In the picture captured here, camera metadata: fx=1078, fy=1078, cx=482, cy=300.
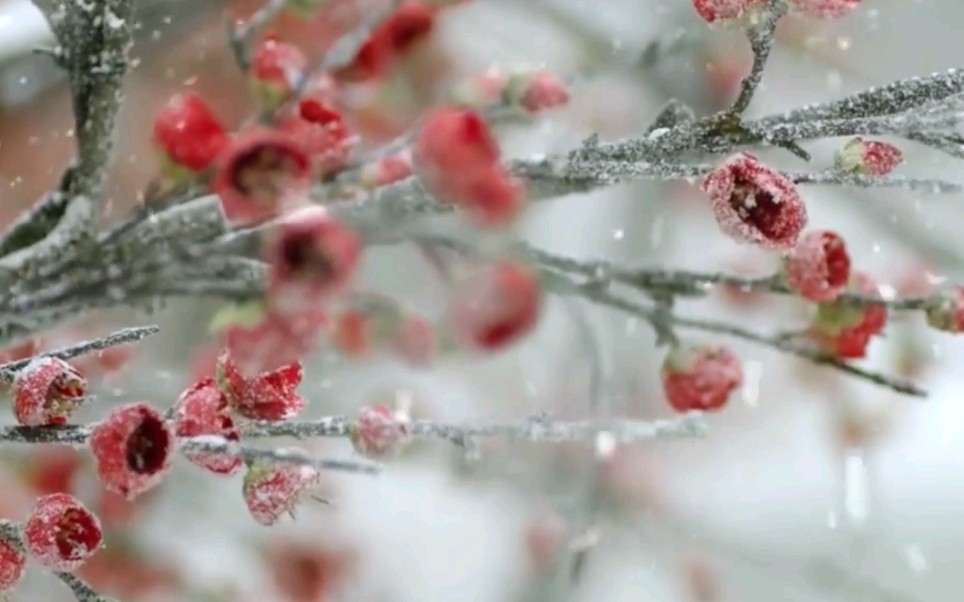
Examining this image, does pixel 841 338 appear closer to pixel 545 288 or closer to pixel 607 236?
pixel 545 288

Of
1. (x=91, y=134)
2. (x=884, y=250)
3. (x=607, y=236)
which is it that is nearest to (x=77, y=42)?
(x=91, y=134)

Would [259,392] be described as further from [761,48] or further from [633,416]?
[633,416]

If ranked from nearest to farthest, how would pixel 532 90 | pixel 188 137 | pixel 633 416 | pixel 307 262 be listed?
1. pixel 307 262
2. pixel 188 137
3. pixel 532 90
4. pixel 633 416

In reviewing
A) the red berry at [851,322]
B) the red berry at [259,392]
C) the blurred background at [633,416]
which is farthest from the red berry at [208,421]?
the blurred background at [633,416]

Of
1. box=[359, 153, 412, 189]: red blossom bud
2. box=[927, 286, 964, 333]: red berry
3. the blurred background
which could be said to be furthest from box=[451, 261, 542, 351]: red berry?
the blurred background

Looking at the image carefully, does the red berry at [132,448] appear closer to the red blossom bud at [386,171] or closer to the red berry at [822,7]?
the red blossom bud at [386,171]

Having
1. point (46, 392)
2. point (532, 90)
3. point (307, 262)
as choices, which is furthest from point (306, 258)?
point (532, 90)
